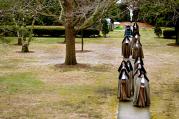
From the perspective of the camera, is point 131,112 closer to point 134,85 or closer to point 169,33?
point 134,85

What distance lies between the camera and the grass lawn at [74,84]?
13695 millimetres

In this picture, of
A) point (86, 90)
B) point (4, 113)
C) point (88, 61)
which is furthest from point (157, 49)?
point (4, 113)

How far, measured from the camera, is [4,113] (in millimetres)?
Answer: 13352

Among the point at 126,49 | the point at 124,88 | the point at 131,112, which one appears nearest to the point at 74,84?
the point at 124,88

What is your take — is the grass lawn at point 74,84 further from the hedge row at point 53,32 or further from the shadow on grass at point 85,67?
the hedge row at point 53,32

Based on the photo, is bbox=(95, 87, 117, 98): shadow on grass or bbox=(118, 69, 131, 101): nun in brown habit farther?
bbox=(95, 87, 117, 98): shadow on grass

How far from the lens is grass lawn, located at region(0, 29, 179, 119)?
13.7m

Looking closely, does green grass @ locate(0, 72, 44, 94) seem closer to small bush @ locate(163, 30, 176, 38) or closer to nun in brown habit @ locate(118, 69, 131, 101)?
nun in brown habit @ locate(118, 69, 131, 101)

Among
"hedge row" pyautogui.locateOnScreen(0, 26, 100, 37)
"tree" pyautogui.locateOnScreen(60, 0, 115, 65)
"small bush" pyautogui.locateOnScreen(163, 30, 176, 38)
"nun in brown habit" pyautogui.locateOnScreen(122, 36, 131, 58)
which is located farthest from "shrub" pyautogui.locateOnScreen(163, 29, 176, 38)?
"tree" pyautogui.locateOnScreen(60, 0, 115, 65)

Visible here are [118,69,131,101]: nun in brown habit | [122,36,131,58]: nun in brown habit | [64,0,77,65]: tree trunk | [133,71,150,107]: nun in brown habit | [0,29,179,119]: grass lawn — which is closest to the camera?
[0,29,179,119]: grass lawn

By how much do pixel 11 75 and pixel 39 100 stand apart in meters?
5.34

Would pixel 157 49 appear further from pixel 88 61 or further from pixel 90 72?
pixel 90 72

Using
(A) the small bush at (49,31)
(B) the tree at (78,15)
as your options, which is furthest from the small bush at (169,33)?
(B) the tree at (78,15)

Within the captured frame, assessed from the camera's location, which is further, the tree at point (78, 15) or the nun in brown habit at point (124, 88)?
the tree at point (78, 15)
